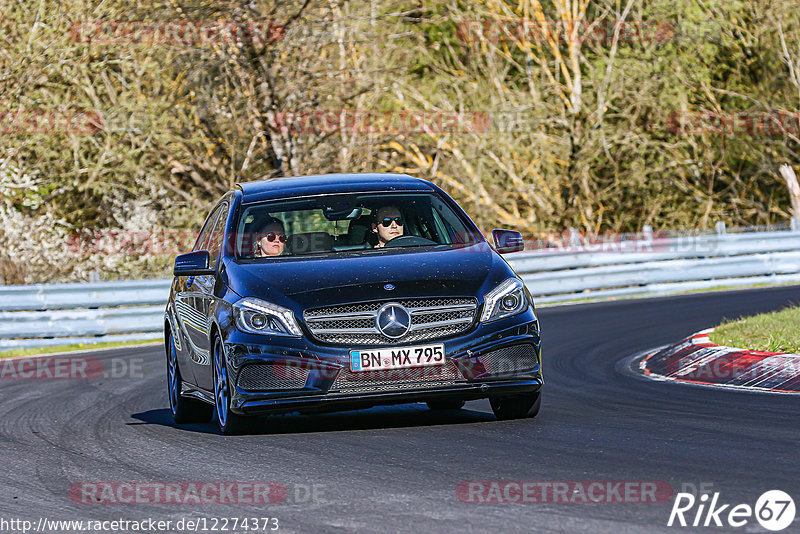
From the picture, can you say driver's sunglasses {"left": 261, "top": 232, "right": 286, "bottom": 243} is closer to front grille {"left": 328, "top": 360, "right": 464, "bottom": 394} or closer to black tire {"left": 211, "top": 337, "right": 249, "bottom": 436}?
black tire {"left": 211, "top": 337, "right": 249, "bottom": 436}

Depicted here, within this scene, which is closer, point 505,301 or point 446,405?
point 505,301

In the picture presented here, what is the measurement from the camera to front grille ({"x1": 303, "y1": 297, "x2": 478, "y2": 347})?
841cm

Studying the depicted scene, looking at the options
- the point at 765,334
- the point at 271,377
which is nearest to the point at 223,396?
the point at 271,377

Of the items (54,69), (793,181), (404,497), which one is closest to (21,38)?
(54,69)

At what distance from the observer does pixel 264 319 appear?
8547mm

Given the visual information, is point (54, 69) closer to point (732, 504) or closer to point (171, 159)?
point (171, 159)

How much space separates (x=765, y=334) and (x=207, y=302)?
534 cm

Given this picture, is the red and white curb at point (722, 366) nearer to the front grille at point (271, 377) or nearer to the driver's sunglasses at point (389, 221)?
the driver's sunglasses at point (389, 221)

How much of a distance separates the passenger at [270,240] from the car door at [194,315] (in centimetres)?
54

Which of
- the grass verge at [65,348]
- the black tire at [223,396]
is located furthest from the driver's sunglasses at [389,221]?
the grass verge at [65,348]

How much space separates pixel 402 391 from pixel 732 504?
302 centimetres

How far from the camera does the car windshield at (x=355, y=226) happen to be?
31.2ft

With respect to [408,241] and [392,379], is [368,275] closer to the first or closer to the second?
[392,379]

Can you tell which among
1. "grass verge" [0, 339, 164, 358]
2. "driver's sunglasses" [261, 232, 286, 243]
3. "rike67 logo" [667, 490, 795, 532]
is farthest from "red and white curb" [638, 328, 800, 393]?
"grass verge" [0, 339, 164, 358]
